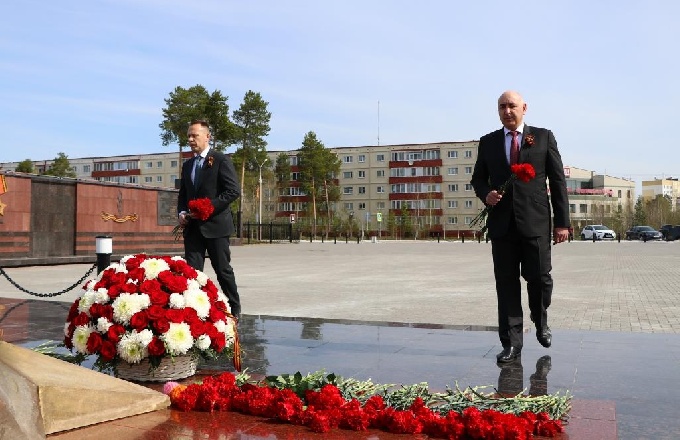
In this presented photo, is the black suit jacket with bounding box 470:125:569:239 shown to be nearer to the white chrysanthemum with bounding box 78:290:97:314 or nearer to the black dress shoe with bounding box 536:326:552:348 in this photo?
the black dress shoe with bounding box 536:326:552:348

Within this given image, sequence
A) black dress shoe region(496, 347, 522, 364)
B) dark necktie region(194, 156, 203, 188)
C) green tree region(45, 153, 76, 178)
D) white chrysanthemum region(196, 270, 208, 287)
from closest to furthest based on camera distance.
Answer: white chrysanthemum region(196, 270, 208, 287) → black dress shoe region(496, 347, 522, 364) → dark necktie region(194, 156, 203, 188) → green tree region(45, 153, 76, 178)

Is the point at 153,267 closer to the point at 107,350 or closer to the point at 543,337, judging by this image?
the point at 107,350

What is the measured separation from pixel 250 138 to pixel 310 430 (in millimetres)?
48995

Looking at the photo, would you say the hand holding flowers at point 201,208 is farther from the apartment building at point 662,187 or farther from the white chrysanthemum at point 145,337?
the apartment building at point 662,187

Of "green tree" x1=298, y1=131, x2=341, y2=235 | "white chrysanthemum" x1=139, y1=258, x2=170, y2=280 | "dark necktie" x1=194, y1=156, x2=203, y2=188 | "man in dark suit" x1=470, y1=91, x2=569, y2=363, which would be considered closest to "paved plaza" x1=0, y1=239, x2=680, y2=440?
"man in dark suit" x1=470, y1=91, x2=569, y2=363

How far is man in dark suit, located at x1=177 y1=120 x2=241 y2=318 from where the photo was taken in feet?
19.6

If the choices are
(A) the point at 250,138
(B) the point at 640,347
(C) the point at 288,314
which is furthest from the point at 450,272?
(A) the point at 250,138

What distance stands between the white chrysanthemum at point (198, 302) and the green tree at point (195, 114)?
40.6 metres

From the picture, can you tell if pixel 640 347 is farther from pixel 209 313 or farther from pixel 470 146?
pixel 470 146

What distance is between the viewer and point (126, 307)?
3943mm

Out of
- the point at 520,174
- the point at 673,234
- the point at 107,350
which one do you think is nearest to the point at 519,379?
the point at 520,174

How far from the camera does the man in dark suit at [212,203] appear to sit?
236 inches

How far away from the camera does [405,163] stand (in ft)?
301

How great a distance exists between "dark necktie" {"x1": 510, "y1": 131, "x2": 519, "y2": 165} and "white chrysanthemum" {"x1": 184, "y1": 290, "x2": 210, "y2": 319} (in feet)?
8.13
